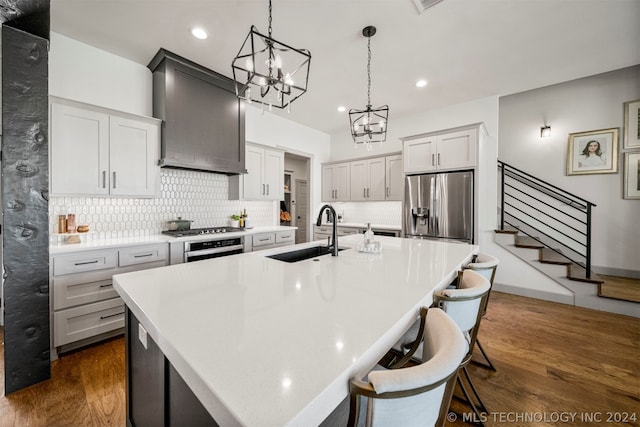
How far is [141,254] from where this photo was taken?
8.25 feet

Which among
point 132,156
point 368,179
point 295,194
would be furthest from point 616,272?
point 132,156

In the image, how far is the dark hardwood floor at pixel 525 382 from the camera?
1.57m

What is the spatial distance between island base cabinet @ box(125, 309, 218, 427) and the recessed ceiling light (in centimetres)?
263

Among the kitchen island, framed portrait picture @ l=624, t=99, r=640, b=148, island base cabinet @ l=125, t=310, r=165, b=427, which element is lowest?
island base cabinet @ l=125, t=310, r=165, b=427

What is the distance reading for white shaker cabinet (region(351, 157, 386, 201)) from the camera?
16.2 feet

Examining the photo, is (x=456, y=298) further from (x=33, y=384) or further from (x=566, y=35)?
(x=566, y=35)

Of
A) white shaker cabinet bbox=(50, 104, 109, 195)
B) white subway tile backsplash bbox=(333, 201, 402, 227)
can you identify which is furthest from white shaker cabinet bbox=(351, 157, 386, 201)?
white shaker cabinet bbox=(50, 104, 109, 195)

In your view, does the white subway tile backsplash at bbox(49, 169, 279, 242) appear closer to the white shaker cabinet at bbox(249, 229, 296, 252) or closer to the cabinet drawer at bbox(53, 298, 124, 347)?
the white shaker cabinet at bbox(249, 229, 296, 252)

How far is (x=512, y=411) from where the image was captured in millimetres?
1618

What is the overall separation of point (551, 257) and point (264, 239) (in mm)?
4229

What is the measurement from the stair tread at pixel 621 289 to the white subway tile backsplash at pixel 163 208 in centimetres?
489

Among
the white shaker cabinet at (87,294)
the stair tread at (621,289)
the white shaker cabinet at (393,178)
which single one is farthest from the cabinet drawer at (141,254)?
the stair tread at (621,289)

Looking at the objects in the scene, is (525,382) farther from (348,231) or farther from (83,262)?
(83,262)

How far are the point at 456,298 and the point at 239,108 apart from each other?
3.65m
